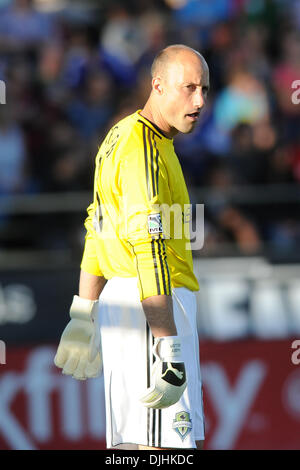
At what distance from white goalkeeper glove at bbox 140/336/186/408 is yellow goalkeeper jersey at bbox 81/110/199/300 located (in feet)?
0.76

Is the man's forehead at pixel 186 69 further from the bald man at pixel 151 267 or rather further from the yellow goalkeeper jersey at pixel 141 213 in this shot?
the yellow goalkeeper jersey at pixel 141 213

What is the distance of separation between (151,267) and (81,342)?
2.53 ft

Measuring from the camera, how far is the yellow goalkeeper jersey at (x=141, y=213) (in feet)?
13.8

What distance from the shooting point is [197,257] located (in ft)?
26.1

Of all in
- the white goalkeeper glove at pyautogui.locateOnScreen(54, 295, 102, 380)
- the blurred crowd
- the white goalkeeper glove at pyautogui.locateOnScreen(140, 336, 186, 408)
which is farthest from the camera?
the blurred crowd

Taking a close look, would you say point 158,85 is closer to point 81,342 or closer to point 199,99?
point 199,99

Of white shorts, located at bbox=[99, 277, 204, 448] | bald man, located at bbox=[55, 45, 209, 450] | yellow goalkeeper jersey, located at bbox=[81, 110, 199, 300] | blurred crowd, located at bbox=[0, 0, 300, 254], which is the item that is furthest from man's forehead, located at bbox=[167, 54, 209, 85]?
blurred crowd, located at bbox=[0, 0, 300, 254]

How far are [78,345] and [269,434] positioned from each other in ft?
11.5

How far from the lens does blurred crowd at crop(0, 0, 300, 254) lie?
28.8 feet

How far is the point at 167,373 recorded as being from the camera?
163 inches

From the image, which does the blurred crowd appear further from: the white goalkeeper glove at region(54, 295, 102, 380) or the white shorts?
the white shorts

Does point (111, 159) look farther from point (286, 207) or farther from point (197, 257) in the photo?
point (286, 207)

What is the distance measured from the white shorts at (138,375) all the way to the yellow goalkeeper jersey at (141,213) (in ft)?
0.38

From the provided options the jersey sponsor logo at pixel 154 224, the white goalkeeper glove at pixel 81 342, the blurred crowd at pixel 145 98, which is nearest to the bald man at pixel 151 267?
the jersey sponsor logo at pixel 154 224
